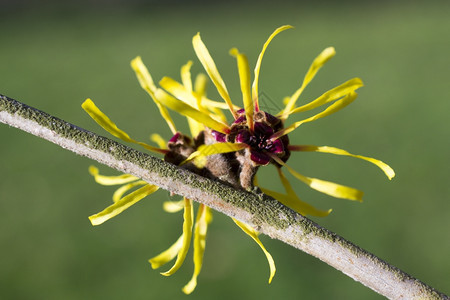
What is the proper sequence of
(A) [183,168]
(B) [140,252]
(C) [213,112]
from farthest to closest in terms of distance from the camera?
1. (B) [140,252]
2. (C) [213,112]
3. (A) [183,168]

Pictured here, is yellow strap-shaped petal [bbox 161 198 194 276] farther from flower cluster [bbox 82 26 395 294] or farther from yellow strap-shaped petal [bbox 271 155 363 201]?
yellow strap-shaped petal [bbox 271 155 363 201]

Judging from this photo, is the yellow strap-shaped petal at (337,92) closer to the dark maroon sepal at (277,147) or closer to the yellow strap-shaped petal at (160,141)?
the dark maroon sepal at (277,147)

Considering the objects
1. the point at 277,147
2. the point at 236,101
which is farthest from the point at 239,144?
the point at 236,101

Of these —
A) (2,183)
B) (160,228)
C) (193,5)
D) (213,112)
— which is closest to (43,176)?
(2,183)

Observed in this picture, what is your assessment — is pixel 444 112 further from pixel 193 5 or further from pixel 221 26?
pixel 193 5

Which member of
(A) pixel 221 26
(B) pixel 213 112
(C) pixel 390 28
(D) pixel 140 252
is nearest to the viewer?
(B) pixel 213 112

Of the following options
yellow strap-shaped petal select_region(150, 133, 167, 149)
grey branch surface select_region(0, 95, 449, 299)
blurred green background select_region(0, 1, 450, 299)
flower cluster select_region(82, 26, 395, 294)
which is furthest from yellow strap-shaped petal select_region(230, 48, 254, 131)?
blurred green background select_region(0, 1, 450, 299)
